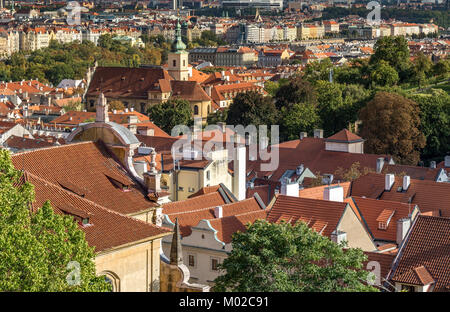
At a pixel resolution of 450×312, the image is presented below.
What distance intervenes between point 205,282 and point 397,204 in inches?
270

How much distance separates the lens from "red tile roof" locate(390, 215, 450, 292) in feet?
65.4

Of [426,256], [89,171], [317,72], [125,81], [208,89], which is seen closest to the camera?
[89,171]

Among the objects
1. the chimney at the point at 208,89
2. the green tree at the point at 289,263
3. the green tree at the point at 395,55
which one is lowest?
the chimney at the point at 208,89

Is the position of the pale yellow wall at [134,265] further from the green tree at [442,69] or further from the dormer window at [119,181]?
the green tree at [442,69]

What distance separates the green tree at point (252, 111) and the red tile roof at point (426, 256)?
38925 millimetres

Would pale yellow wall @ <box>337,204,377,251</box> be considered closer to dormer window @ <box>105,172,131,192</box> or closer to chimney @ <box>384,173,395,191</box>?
dormer window @ <box>105,172,131,192</box>

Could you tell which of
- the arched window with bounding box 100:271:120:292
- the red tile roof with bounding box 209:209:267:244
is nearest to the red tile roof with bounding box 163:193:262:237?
the red tile roof with bounding box 209:209:267:244

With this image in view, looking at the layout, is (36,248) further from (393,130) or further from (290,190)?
(393,130)

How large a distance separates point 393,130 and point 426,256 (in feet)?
101

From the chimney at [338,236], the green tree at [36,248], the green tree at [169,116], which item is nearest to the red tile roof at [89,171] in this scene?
the green tree at [36,248]

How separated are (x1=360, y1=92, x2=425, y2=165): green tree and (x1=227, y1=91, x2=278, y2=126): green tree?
9429 mm

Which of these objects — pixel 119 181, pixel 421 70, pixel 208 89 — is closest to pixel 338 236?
pixel 119 181

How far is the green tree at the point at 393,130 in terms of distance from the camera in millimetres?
50094

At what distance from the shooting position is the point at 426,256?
67.4 feet
